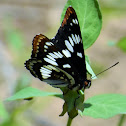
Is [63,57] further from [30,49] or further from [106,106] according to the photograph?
[30,49]

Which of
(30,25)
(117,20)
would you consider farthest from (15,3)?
(117,20)

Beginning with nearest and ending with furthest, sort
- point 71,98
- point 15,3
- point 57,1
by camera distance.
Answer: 1. point 71,98
2. point 15,3
3. point 57,1

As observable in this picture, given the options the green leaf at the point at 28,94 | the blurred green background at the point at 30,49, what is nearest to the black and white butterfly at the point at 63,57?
the green leaf at the point at 28,94

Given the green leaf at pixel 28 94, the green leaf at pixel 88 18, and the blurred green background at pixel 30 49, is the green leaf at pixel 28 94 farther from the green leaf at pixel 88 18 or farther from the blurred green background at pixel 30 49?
the blurred green background at pixel 30 49

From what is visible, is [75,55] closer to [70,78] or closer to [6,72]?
[70,78]

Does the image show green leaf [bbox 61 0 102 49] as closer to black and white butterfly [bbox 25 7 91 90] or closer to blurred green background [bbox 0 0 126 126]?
black and white butterfly [bbox 25 7 91 90]

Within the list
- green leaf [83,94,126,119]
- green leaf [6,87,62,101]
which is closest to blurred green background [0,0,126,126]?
green leaf [6,87,62,101]

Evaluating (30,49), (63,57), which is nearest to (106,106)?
(63,57)
